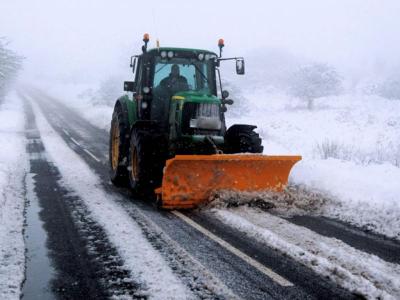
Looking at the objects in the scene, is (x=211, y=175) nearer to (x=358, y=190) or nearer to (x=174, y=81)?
(x=174, y=81)

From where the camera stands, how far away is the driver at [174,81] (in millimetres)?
7637

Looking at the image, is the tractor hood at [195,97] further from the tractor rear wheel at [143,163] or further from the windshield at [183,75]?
the tractor rear wheel at [143,163]

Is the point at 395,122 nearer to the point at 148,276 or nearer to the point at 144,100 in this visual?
the point at 144,100

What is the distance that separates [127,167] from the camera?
25.3ft

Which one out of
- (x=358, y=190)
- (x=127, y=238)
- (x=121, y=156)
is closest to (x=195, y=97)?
(x=121, y=156)

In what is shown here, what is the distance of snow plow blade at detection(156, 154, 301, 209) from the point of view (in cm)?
634

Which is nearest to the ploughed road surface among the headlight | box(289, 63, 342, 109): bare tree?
the headlight

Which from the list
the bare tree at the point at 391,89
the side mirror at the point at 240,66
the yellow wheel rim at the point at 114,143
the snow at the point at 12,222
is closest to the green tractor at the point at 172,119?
the side mirror at the point at 240,66

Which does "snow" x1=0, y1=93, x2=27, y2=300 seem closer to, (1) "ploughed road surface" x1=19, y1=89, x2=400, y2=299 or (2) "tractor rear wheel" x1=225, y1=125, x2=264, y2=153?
(1) "ploughed road surface" x1=19, y1=89, x2=400, y2=299

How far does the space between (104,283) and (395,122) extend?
77.7 ft

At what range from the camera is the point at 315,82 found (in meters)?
51.2

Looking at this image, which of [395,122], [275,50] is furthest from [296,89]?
[275,50]

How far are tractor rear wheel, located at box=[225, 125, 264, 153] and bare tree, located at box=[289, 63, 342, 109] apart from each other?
41737mm

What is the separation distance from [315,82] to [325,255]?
161 feet
